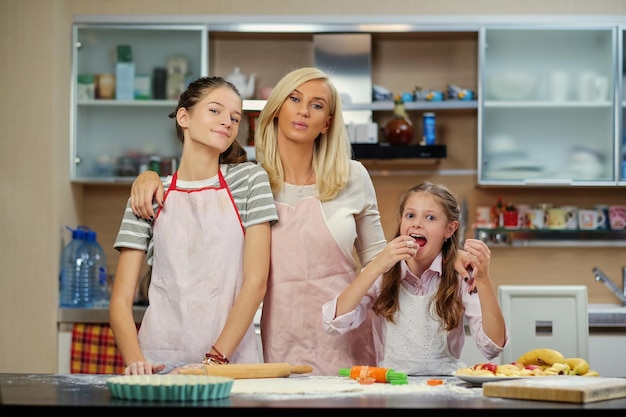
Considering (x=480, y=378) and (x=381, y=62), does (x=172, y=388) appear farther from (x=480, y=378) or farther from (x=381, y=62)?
(x=381, y=62)

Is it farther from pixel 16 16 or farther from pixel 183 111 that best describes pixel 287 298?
pixel 16 16

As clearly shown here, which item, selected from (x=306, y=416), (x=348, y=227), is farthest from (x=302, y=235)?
(x=306, y=416)

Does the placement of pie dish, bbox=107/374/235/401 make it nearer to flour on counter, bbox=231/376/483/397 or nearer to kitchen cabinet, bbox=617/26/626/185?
flour on counter, bbox=231/376/483/397

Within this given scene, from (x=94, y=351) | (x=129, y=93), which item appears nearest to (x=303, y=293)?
(x=94, y=351)

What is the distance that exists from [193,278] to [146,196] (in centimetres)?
22

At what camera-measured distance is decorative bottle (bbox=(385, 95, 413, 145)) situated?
4.31m

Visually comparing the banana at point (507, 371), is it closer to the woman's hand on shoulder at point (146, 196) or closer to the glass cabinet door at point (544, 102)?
the woman's hand on shoulder at point (146, 196)

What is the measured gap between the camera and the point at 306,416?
1.45 meters

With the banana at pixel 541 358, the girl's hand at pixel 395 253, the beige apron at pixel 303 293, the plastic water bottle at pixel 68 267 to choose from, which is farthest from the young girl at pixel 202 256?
the plastic water bottle at pixel 68 267

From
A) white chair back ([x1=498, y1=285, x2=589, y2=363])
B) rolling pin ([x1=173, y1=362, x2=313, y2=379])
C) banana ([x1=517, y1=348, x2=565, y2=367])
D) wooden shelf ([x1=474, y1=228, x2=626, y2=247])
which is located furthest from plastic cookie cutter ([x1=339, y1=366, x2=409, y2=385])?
wooden shelf ([x1=474, y1=228, x2=626, y2=247])

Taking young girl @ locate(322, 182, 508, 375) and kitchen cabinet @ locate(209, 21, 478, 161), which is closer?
young girl @ locate(322, 182, 508, 375)

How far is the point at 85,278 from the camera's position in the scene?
166 inches

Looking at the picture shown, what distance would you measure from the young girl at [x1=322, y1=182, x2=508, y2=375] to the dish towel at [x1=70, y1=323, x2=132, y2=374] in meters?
1.87

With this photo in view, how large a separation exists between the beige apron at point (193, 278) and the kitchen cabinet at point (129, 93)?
7.11ft
